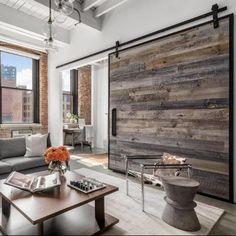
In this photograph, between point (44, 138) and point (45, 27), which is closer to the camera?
point (45, 27)

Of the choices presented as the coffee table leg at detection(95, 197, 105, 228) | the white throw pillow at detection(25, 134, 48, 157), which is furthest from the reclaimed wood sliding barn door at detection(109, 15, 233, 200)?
the coffee table leg at detection(95, 197, 105, 228)

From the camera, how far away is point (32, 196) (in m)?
1.88

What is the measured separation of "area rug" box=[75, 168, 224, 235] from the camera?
6.42 ft

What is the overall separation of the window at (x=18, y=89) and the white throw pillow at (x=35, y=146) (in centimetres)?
233

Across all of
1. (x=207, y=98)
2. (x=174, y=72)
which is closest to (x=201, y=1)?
(x=174, y=72)

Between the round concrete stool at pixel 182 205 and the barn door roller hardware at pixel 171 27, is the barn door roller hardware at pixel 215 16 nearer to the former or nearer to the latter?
the barn door roller hardware at pixel 171 27

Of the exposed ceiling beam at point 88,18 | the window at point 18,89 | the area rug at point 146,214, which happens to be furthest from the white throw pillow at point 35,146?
the exposed ceiling beam at point 88,18

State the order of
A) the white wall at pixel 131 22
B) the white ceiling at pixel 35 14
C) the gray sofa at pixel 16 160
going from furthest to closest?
1. the white ceiling at pixel 35 14
2. the gray sofa at pixel 16 160
3. the white wall at pixel 131 22

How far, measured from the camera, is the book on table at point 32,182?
1958 millimetres

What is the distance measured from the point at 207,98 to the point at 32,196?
2453mm

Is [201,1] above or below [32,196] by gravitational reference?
above

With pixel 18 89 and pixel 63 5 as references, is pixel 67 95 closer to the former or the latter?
pixel 18 89

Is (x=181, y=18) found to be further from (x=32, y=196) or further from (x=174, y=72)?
(x=32, y=196)

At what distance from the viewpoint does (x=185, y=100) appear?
3.02 meters
